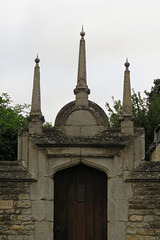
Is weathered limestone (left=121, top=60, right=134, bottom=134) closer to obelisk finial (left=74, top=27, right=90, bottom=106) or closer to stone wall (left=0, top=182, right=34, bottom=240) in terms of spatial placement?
obelisk finial (left=74, top=27, right=90, bottom=106)

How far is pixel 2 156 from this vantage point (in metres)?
14.2

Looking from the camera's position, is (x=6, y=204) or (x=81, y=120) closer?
(x=6, y=204)

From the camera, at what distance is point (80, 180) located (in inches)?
350

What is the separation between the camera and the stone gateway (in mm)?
8281

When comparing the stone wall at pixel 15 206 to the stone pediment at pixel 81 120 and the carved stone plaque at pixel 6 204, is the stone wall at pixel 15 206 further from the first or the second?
the stone pediment at pixel 81 120

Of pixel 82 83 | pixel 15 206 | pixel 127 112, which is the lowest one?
pixel 15 206

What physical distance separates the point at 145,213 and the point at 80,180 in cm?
154

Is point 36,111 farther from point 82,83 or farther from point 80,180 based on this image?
point 80,180

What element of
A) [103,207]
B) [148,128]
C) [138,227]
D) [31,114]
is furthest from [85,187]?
[148,128]

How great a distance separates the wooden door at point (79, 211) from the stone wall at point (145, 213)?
71 centimetres

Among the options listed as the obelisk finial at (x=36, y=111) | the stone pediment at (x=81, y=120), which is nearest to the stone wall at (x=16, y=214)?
the obelisk finial at (x=36, y=111)

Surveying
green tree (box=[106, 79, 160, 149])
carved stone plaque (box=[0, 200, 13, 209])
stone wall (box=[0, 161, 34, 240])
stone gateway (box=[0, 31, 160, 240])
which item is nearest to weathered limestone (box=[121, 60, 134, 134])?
stone gateway (box=[0, 31, 160, 240])

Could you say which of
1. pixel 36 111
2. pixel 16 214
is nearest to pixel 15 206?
pixel 16 214

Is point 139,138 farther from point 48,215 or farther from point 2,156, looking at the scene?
point 2,156
